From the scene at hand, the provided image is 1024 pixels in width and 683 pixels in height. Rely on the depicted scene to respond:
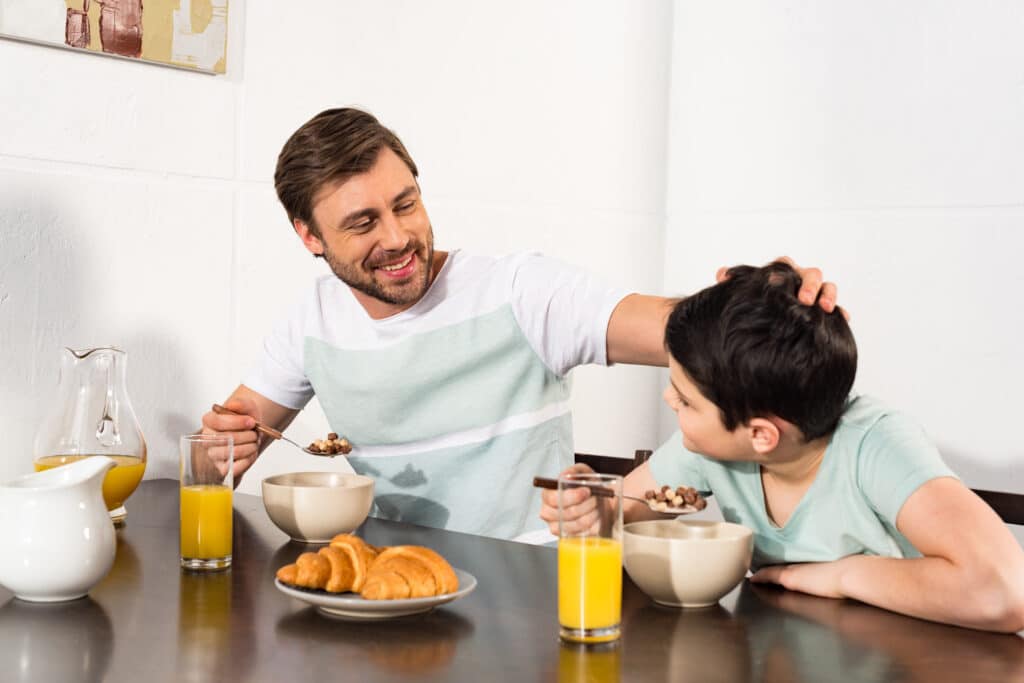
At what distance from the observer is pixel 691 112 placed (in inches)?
128

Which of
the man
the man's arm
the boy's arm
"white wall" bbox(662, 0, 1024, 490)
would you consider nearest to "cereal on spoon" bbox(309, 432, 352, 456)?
the man's arm

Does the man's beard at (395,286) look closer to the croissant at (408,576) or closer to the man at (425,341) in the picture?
the man at (425,341)

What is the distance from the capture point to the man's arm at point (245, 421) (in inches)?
69.3

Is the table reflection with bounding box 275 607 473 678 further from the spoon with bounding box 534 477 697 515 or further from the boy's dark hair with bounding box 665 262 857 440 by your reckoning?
the boy's dark hair with bounding box 665 262 857 440

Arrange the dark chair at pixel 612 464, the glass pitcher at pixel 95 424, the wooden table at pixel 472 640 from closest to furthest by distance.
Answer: the wooden table at pixel 472 640
the glass pitcher at pixel 95 424
the dark chair at pixel 612 464

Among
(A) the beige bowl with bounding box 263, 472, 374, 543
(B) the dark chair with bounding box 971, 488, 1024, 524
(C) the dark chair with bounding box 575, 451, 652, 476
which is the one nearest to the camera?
(A) the beige bowl with bounding box 263, 472, 374, 543

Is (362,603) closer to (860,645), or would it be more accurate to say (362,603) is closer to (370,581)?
(370,581)

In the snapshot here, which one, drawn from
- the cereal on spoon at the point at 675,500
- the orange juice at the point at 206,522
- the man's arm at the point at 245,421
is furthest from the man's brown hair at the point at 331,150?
the cereal on spoon at the point at 675,500

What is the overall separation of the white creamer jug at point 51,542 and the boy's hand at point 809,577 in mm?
714

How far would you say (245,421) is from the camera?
1.76 meters

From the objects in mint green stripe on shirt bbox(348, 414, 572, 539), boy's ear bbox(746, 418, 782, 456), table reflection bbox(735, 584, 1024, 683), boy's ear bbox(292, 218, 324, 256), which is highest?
boy's ear bbox(292, 218, 324, 256)

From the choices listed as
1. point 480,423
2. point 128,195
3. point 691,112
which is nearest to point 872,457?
point 480,423

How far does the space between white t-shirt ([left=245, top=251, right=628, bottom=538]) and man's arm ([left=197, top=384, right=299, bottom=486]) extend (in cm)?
13

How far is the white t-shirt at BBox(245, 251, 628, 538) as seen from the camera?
1.96 meters
